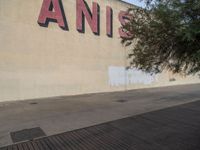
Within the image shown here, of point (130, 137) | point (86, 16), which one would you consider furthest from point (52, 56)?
point (130, 137)

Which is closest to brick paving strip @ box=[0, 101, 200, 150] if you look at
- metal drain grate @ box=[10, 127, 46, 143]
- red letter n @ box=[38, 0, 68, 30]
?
metal drain grate @ box=[10, 127, 46, 143]

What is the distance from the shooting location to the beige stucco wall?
1171 cm

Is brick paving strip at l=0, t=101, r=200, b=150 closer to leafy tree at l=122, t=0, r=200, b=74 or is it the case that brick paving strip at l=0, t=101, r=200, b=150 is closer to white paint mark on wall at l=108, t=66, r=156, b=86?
leafy tree at l=122, t=0, r=200, b=74

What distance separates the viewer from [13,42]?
465 inches

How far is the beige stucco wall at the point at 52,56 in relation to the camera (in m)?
11.7

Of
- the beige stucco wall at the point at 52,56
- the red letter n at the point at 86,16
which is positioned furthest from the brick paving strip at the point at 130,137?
the red letter n at the point at 86,16

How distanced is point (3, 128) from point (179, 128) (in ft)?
18.2

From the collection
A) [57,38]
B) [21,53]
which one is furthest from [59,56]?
[21,53]

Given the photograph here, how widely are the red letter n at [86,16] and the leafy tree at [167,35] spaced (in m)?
10.7

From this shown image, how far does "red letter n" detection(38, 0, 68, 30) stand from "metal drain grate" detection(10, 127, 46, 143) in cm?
809

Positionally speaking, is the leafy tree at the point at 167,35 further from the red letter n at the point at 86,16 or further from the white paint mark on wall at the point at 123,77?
the white paint mark on wall at the point at 123,77

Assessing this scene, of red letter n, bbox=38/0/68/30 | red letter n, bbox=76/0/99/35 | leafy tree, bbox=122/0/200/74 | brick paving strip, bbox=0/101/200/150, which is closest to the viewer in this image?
leafy tree, bbox=122/0/200/74

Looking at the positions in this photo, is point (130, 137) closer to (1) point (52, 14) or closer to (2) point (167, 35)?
(2) point (167, 35)

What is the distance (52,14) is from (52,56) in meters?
2.62
